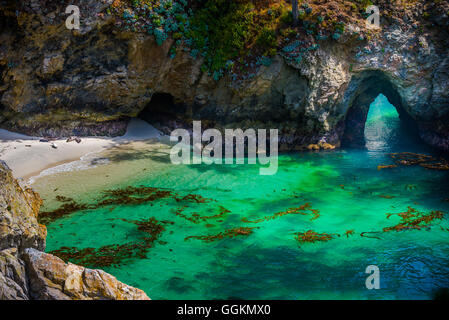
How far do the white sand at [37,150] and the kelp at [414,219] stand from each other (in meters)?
13.0

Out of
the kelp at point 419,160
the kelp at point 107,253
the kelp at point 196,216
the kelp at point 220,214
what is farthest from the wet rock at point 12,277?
the kelp at point 419,160

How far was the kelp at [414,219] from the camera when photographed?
9266 mm

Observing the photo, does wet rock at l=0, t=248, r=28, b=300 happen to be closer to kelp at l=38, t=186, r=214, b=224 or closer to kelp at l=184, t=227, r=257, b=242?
kelp at l=184, t=227, r=257, b=242

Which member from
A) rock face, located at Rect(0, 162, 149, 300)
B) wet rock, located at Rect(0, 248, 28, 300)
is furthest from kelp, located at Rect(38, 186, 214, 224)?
wet rock, located at Rect(0, 248, 28, 300)

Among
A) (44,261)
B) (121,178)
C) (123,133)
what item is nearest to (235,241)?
(44,261)

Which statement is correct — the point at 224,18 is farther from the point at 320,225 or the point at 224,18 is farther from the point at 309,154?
the point at 320,225

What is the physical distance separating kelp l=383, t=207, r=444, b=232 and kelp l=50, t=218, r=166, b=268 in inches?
263

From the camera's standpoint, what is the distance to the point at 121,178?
12.8 metres

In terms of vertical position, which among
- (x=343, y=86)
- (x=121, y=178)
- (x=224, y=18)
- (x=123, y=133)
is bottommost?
(x=121, y=178)

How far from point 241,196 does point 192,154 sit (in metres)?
5.76

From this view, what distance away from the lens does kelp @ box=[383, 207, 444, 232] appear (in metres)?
9.27

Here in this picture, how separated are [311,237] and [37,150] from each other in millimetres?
12011

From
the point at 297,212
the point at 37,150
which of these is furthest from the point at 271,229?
the point at 37,150

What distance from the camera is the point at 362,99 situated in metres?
21.0
